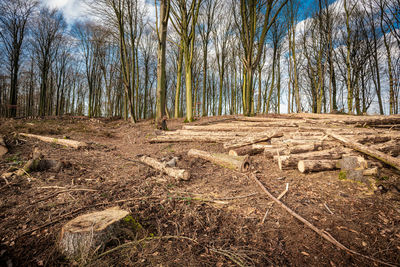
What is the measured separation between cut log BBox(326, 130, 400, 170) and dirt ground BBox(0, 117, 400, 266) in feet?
0.91

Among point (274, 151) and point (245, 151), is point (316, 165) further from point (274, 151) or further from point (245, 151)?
point (245, 151)

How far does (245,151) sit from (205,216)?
9.29ft

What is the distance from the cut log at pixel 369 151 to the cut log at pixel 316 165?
2.27 feet

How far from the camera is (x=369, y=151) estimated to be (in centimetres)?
366

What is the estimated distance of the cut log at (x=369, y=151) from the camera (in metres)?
3.29

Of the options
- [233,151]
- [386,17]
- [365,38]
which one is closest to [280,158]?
[233,151]

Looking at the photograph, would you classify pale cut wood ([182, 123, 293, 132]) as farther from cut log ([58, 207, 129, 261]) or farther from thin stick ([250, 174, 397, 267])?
cut log ([58, 207, 129, 261])

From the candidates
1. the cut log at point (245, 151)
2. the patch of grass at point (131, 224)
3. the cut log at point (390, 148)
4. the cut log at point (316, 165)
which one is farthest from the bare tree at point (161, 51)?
the cut log at point (390, 148)

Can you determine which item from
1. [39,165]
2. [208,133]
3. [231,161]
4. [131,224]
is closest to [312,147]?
[231,161]

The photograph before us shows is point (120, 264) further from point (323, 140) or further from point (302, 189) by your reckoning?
point (323, 140)

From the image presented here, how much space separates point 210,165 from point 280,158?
5.57ft

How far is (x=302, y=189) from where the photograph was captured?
3162mm

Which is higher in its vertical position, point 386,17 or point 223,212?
point 386,17

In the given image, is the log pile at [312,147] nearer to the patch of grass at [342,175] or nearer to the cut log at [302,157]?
the cut log at [302,157]
